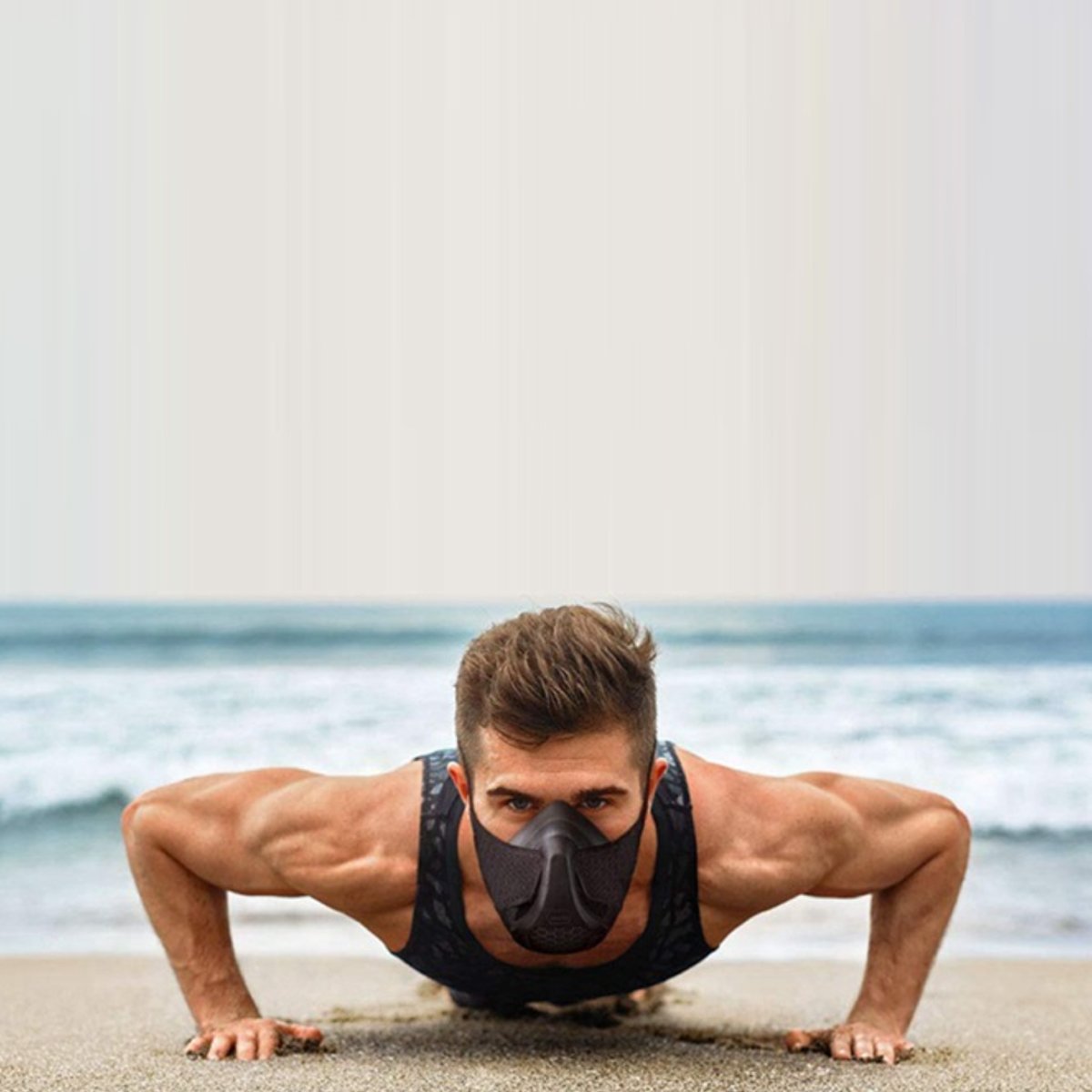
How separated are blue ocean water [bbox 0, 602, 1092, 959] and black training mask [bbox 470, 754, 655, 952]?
153 inches

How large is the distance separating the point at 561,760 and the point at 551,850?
0.19m

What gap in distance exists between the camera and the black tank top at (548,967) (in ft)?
12.8

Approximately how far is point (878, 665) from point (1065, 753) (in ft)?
24.8

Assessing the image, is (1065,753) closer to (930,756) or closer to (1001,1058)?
(930,756)

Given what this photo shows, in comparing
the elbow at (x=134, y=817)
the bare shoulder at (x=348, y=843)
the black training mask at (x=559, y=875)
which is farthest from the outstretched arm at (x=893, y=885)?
the elbow at (x=134, y=817)

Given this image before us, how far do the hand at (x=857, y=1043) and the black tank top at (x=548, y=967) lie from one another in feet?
1.26

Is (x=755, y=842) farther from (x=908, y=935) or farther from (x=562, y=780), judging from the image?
(x=562, y=780)

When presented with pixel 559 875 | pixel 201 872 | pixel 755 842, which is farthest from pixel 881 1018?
pixel 201 872

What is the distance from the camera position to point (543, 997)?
422cm

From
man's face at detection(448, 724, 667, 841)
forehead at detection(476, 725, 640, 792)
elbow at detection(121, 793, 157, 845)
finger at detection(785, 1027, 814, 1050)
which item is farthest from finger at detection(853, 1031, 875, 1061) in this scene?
elbow at detection(121, 793, 157, 845)

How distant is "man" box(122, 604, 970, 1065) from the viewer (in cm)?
354

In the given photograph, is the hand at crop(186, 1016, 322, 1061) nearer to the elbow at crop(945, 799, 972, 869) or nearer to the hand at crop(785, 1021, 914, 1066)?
the hand at crop(785, 1021, 914, 1066)

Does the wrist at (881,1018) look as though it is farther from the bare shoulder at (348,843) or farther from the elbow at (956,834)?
the bare shoulder at (348,843)

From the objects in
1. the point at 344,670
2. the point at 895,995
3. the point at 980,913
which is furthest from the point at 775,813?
the point at 344,670
